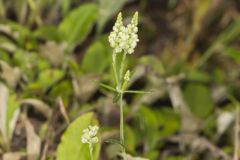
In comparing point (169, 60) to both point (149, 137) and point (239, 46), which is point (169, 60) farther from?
point (149, 137)

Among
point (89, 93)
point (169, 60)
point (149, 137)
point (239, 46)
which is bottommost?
point (149, 137)

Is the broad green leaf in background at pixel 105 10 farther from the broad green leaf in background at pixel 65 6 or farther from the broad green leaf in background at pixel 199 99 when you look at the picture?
the broad green leaf in background at pixel 199 99

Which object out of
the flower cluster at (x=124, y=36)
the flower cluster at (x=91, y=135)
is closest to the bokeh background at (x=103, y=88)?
the flower cluster at (x=91, y=135)

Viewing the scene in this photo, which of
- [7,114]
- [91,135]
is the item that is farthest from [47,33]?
[91,135]

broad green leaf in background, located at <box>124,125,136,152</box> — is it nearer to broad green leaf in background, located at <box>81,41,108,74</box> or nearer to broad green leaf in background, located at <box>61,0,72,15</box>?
broad green leaf in background, located at <box>81,41,108,74</box>

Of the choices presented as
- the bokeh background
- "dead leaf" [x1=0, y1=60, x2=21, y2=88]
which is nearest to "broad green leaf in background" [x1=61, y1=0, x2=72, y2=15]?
the bokeh background

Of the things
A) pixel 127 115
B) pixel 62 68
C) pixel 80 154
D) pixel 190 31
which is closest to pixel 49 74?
pixel 62 68
